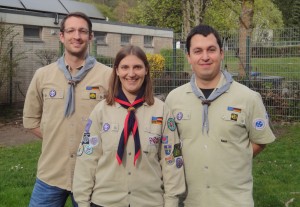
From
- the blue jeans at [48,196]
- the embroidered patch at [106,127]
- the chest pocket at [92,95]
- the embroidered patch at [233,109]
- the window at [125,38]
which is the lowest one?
the blue jeans at [48,196]

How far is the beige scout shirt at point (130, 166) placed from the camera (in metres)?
2.89

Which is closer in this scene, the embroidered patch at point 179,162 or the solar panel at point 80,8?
the embroidered patch at point 179,162

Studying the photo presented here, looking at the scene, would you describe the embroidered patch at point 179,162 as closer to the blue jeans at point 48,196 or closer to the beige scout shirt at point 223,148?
the beige scout shirt at point 223,148

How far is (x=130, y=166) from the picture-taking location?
290cm

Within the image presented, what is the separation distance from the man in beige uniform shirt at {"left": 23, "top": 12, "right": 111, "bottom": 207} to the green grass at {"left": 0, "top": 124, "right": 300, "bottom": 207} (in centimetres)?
227

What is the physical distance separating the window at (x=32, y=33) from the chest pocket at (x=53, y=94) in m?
15.2

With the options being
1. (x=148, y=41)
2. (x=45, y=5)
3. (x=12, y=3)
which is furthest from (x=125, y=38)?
(x=12, y=3)

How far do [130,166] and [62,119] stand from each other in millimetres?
759

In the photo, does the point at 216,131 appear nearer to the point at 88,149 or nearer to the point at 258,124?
the point at 258,124

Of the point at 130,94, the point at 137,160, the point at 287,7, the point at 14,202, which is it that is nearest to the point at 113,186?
→ the point at 137,160

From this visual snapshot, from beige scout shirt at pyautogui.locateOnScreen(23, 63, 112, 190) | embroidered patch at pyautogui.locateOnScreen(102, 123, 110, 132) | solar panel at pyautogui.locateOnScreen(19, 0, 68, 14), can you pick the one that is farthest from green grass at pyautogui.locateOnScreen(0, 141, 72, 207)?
solar panel at pyautogui.locateOnScreen(19, 0, 68, 14)

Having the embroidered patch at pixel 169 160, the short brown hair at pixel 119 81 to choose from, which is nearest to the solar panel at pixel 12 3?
the short brown hair at pixel 119 81

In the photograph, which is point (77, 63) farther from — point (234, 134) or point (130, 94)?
point (234, 134)

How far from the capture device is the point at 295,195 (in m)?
5.87
